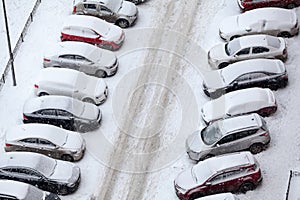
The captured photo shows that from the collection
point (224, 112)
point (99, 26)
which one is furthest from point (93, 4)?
point (224, 112)

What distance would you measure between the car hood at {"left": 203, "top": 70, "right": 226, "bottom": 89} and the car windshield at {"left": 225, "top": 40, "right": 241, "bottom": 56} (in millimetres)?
1502

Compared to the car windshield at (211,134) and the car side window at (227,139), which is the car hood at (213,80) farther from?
the car side window at (227,139)

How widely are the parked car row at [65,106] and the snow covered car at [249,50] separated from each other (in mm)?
5558

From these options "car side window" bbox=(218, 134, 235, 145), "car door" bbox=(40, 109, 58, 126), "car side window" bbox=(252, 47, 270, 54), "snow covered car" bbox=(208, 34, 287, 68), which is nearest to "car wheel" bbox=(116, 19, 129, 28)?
"snow covered car" bbox=(208, 34, 287, 68)

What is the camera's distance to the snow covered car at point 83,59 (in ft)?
122

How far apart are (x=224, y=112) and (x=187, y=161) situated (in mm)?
3040

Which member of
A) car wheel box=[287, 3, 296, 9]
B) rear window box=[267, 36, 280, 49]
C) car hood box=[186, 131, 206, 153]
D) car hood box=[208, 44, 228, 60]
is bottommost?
car hood box=[186, 131, 206, 153]

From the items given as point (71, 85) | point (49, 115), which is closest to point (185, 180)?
point (49, 115)

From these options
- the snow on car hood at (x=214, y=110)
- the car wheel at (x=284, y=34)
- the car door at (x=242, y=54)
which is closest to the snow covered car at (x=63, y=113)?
the snow on car hood at (x=214, y=110)

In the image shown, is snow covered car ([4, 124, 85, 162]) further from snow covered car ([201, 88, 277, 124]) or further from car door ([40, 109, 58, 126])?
snow covered car ([201, 88, 277, 124])

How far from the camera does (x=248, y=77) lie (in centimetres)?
3578

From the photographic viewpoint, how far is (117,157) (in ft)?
111

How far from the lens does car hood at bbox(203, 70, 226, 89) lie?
36.1 m

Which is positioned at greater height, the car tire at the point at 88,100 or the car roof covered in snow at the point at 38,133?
the car roof covered in snow at the point at 38,133
